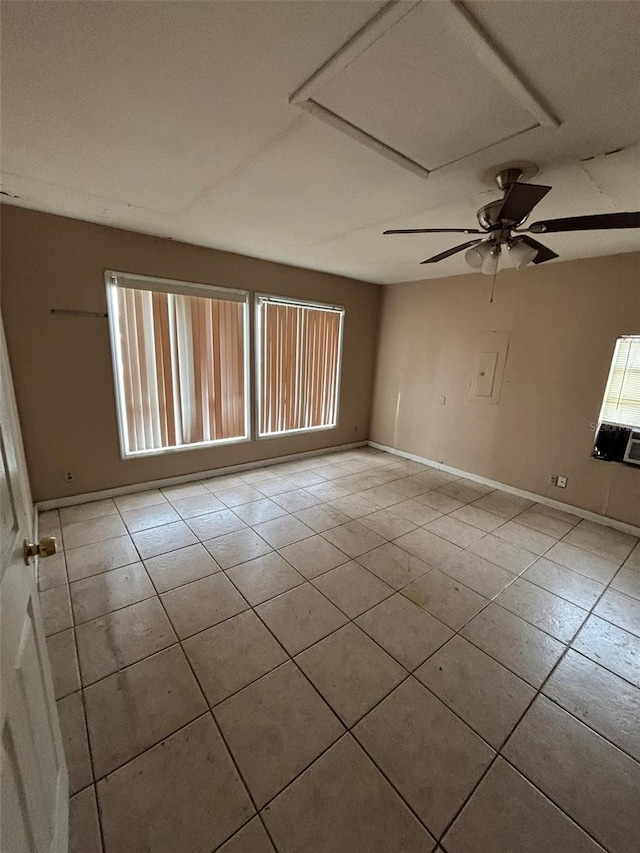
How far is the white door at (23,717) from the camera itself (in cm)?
65

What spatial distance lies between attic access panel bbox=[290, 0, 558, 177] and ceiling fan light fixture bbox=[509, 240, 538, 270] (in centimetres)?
59

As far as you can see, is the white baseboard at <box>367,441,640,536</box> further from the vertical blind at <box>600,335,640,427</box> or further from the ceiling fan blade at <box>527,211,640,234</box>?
the ceiling fan blade at <box>527,211,640,234</box>

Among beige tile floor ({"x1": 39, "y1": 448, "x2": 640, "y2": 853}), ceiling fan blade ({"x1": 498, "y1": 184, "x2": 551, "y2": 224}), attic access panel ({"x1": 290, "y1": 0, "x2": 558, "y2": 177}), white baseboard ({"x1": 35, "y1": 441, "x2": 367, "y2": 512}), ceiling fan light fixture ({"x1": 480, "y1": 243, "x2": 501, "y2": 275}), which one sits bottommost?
beige tile floor ({"x1": 39, "y1": 448, "x2": 640, "y2": 853})

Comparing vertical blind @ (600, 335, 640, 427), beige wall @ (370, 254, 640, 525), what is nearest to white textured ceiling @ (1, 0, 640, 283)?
beige wall @ (370, 254, 640, 525)

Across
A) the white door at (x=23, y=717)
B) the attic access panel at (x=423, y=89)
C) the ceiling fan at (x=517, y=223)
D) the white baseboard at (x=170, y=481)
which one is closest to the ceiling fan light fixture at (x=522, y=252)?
the ceiling fan at (x=517, y=223)

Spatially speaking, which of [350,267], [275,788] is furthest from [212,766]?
[350,267]

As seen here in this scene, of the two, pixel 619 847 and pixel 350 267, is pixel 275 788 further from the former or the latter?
pixel 350 267

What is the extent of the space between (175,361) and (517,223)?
3022 mm

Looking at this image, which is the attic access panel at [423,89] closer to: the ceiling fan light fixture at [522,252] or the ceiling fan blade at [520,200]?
the ceiling fan blade at [520,200]

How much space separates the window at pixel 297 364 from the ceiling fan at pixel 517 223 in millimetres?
2437

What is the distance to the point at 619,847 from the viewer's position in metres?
1.10

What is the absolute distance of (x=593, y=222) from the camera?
62.3 inches

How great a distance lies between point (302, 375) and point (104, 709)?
Answer: 12.0 feet

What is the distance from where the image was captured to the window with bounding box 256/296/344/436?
13.4 ft
